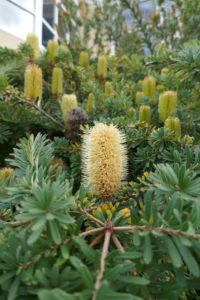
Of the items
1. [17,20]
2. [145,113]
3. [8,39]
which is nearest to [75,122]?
[145,113]

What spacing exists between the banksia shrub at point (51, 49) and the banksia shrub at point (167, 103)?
0.70 m

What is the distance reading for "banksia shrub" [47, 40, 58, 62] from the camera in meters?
1.16

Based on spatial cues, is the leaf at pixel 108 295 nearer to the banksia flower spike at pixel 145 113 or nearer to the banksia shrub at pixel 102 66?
the banksia flower spike at pixel 145 113

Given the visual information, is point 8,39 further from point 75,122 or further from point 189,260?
point 189,260

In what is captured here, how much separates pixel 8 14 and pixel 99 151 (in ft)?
9.89

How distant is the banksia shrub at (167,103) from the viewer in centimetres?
69

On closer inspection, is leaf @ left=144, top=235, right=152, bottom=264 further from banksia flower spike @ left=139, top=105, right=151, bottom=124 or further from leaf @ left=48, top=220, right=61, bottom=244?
banksia flower spike @ left=139, top=105, right=151, bottom=124

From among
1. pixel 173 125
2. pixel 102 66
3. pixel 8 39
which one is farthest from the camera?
pixel 8 39

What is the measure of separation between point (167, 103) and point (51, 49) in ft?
2.39

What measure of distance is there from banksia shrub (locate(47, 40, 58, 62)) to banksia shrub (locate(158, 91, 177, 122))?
70 centimetres

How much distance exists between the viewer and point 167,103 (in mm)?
701

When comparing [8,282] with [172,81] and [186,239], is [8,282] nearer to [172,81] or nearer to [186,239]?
[186,239]

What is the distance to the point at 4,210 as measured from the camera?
41 centimetres

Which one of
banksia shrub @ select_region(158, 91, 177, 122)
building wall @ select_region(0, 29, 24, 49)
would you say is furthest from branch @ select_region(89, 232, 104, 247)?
building wall @ select_region(0, 29, 24, 49)
